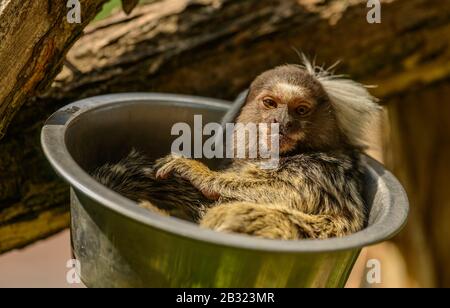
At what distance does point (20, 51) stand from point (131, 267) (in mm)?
812

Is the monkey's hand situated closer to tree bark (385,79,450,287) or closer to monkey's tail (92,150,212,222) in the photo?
monkey's tail (92,150,212,222)

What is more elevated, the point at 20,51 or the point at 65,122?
the point at 20,51

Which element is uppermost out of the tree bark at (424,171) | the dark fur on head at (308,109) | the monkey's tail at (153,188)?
the dark fur on head at (308,109)

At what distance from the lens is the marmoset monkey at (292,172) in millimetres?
2529

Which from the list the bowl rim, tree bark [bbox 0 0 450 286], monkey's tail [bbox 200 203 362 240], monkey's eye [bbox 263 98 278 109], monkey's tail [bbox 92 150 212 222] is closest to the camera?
the bowl rim

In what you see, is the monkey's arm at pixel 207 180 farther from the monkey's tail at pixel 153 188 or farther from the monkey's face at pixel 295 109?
the monkey's face at pixel 295 109

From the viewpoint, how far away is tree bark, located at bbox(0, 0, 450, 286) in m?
3.02

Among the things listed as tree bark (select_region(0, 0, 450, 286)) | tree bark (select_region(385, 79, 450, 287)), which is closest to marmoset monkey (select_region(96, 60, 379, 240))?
tree bark (select_region(0, 0, 450, 286))

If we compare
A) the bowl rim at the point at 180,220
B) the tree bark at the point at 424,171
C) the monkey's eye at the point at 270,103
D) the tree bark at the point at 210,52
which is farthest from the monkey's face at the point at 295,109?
the tree bark at the point at 424,171

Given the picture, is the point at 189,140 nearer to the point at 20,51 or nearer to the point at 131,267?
the point at 20,51

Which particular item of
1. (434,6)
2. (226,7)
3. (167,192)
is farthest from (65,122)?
(434,6)

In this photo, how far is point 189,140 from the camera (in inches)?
112

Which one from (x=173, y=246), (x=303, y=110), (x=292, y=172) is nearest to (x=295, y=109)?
(x=303, y=110)

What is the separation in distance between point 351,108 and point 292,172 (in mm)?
423
